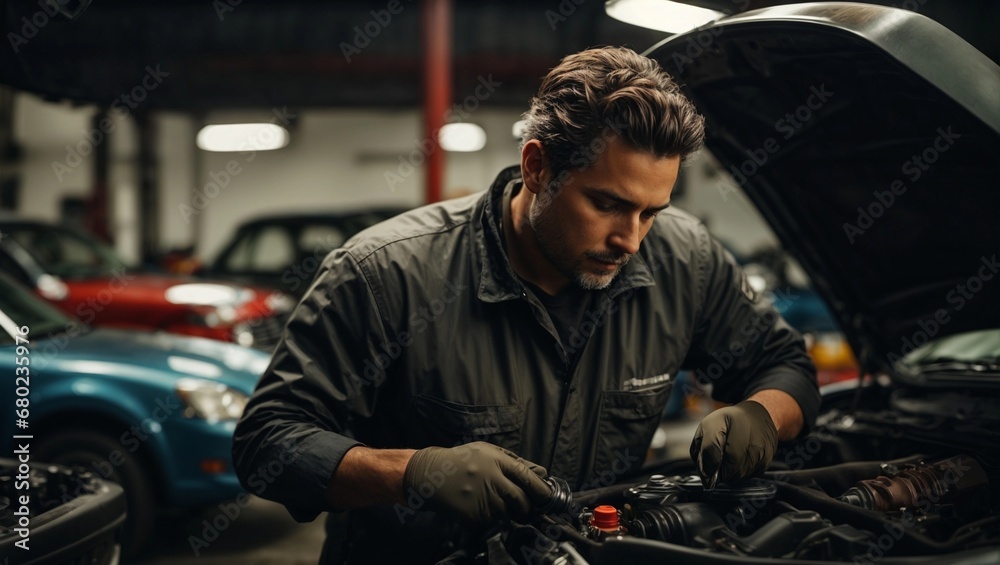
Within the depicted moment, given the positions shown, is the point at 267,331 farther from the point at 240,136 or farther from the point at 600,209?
the point at 240,136

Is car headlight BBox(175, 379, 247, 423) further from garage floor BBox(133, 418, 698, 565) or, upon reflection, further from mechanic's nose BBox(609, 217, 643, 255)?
mechanic's nose BBox(609, 217, 643, 255)

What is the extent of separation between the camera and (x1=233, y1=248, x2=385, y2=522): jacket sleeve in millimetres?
1648

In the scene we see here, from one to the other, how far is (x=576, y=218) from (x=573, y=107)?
22 cm

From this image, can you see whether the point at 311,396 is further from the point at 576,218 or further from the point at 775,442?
the point at 775,442

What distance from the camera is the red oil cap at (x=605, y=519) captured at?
1521 mm

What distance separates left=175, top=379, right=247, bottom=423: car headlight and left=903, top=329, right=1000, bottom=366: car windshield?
8.36ft

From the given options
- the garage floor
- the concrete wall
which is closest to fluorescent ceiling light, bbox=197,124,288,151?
the concrete wall

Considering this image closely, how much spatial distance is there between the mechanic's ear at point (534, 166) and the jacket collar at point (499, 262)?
15 centimetres

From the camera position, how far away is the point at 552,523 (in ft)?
5.07

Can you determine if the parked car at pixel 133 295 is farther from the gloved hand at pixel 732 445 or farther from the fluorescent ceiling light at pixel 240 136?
the fluorescent ceiling light at pixel 240 136

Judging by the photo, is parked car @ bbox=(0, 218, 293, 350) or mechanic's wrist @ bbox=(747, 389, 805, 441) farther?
parked car @ bbox=(0, 218, 293, 350)

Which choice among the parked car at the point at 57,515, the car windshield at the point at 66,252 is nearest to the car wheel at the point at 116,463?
the parked car at the point at 57,515

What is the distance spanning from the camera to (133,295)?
5582mm

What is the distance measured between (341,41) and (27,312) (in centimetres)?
605
